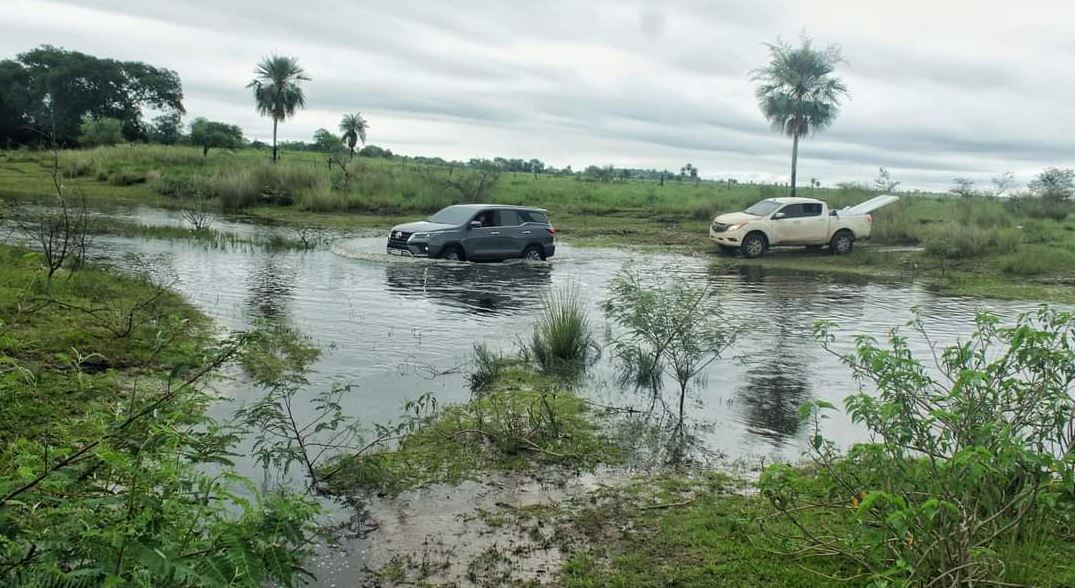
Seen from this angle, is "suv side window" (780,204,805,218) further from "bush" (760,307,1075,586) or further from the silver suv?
"bush" (760,307,1075,586)

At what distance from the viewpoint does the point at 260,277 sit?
17859 mm

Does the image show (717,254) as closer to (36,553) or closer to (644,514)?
(644,514)

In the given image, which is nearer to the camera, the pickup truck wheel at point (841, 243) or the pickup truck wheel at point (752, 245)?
the pickup truck wheel at point (752, 245)

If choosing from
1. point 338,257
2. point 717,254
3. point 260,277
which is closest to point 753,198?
point 717,254

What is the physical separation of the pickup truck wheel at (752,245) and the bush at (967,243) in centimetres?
562

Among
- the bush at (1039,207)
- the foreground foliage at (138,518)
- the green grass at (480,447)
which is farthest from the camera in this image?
the bush at (1039,207)

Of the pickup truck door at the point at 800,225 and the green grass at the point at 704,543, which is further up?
the pickup truck door at the point at 800,225

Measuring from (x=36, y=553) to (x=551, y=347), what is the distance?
332 inches

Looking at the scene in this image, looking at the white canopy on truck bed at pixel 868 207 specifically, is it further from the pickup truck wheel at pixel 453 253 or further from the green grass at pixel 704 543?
the green grass at pixel 704 543

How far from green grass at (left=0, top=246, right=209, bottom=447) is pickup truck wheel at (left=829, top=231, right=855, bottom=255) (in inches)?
856

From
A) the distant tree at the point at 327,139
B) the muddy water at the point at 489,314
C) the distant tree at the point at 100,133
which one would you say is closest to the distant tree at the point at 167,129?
the distant tree at the point at 100,133

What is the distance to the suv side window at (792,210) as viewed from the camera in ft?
90.6

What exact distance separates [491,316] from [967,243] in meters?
19.7

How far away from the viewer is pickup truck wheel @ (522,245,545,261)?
23.5m
